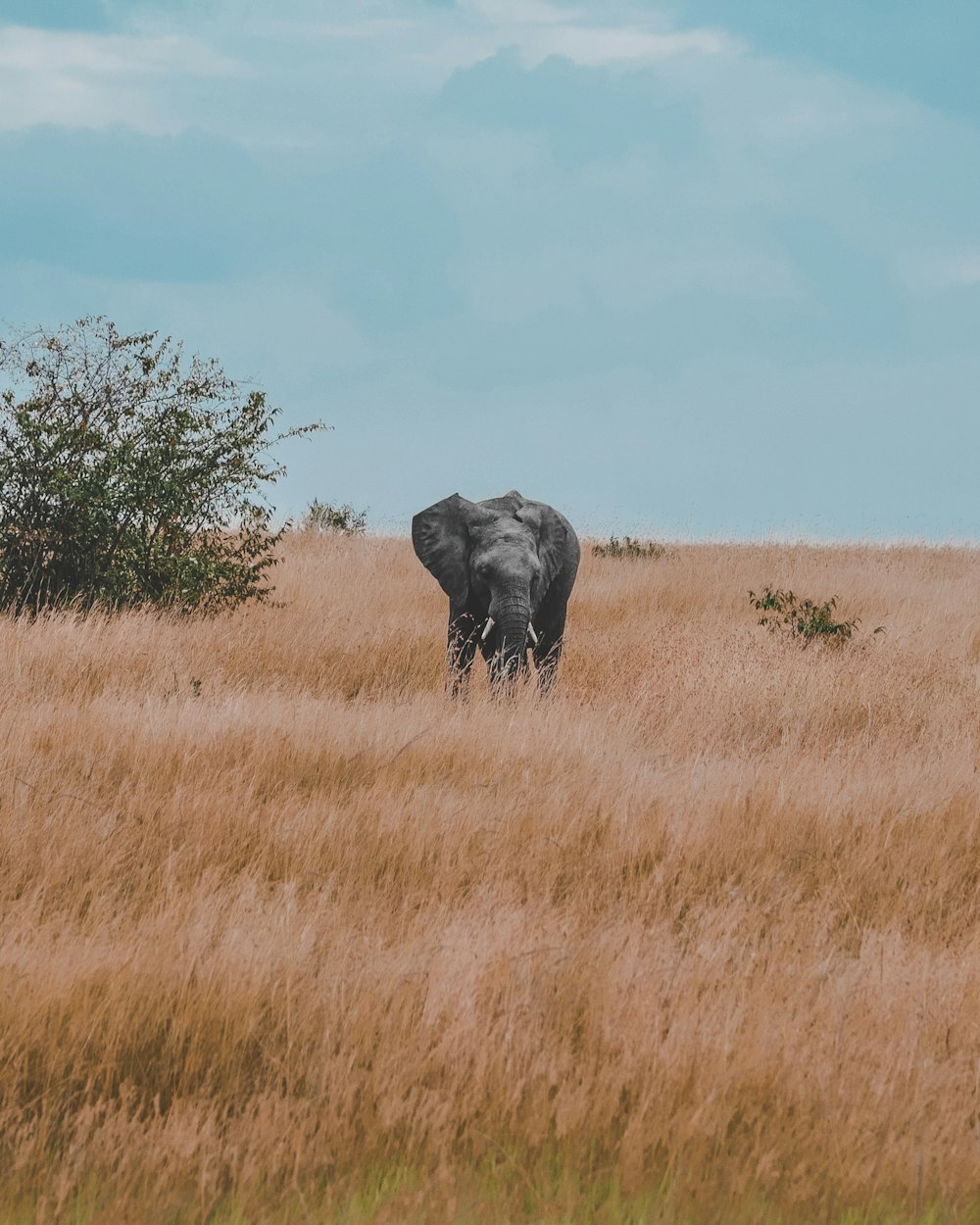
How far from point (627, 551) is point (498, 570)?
13450 millimetres

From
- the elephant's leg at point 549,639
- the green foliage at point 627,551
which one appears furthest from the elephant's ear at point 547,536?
the green foliage at point 627,551

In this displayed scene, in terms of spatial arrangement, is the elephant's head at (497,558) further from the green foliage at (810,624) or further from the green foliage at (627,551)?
the green foliage at (627,551)

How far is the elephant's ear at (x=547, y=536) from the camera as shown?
981 cm

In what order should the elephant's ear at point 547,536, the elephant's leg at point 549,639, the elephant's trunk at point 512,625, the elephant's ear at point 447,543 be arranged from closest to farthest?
1. the elephant's trunk at point 512,625
2. the elephant's ear at point 447,543
3. the elephant's ear at point 547,536
4. the elephant's leg at point 549,639

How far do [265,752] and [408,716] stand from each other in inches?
57.3

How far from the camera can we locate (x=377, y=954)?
3.99 metres

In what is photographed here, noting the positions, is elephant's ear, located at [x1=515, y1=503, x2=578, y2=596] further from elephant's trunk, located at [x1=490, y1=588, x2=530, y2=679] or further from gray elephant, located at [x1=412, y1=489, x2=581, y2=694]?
elephant's trunk, located at [x1=490, y1=588, x2=530, y2=679]

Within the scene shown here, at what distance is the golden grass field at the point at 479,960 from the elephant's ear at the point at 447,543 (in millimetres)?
1397

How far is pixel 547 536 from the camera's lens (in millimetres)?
9938

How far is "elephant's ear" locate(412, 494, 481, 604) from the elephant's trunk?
0.57 m

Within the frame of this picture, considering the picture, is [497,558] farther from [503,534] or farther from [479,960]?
[479,960]

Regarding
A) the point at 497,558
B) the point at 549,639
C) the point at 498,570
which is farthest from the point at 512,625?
the point at 549,639

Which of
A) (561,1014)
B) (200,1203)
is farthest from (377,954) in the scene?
(200,1203)

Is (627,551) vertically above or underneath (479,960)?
above
